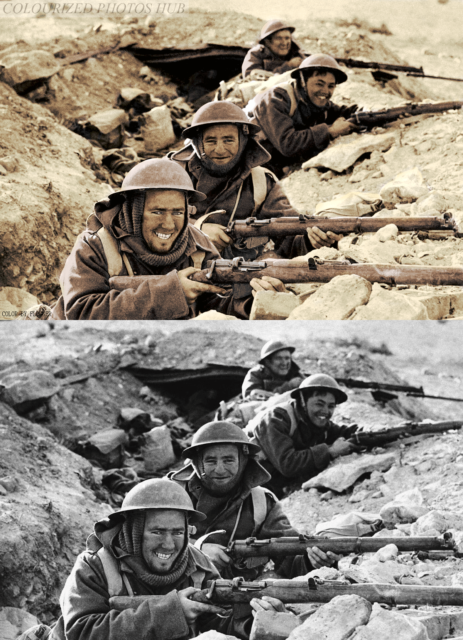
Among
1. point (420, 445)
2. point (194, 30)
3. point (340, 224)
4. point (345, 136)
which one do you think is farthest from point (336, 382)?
point (194, 30)

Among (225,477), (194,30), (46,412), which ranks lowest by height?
(225,477)

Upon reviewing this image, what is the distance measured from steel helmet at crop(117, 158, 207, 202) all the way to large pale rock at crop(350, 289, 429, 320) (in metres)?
1.88

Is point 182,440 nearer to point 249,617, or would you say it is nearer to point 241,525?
point 241,525

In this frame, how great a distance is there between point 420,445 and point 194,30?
15.0 m

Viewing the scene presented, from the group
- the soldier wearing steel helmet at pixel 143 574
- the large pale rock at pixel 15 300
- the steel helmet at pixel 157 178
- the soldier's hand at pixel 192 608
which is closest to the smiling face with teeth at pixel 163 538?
the soldier wearing steel helmet at pixel 143 574

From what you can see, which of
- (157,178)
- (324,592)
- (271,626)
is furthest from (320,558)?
(157,178)

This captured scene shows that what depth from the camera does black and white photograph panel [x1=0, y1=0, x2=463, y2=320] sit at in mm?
6312

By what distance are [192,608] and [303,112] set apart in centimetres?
868

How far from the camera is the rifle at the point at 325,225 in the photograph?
8.23 metres

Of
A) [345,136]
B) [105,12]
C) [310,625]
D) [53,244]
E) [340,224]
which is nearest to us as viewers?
[310,625]

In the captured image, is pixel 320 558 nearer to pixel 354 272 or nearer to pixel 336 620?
pixel 336 620

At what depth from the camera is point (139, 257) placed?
636 centimetres

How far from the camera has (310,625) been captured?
4.68 m

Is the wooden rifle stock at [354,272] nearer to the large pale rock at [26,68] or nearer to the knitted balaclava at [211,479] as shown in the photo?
the knitted balaclava at [211,479]
